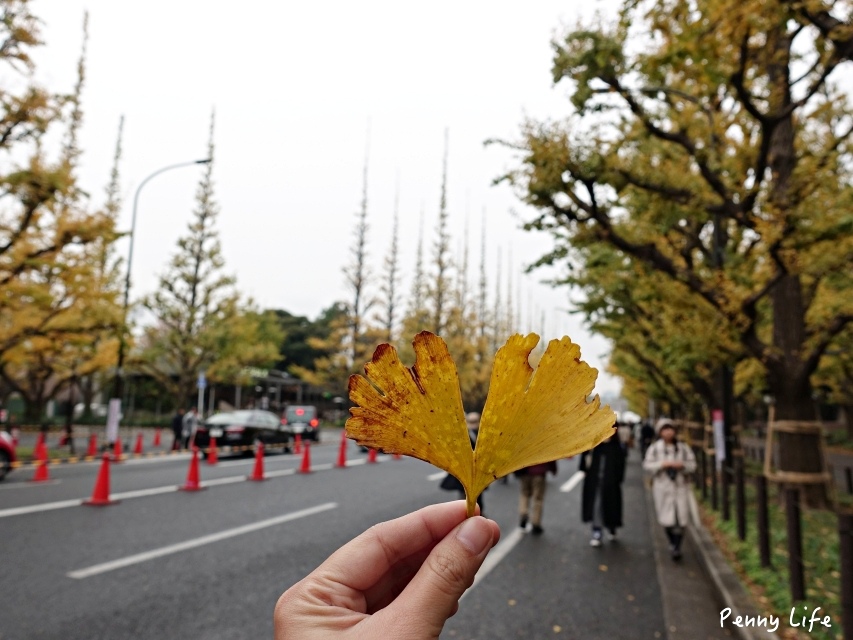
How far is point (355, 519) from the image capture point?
847 cm

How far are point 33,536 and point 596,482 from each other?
277 inches

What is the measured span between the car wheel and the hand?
13001 millimetres

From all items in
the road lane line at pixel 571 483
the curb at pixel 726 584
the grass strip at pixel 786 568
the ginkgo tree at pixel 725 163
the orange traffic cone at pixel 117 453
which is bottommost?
the road lane line at pixel 571 483

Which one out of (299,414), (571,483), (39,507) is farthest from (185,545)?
(299,414)

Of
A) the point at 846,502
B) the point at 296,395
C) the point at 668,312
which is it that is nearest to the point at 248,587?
the point at 668,312

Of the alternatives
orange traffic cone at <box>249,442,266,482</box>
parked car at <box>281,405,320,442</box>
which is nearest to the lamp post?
orange traffic cone at <box>249,442,266,482</box>

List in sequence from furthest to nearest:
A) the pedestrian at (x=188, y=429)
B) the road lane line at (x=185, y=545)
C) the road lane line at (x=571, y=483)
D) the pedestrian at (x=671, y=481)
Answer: the pedestrian at (x=188, y=429), the road lane line at (x=571, y=483), the pedestrian at (x=671, y=481), the road lane line at (x=185, y=545)

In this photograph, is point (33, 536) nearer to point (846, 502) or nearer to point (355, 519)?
point (355, 519)

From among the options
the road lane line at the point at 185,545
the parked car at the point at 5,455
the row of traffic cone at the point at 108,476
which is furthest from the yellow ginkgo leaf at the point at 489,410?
the parked car at the point at 5,455

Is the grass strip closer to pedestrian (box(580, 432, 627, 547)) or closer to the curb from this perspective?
the curb

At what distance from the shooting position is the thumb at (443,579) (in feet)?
3.34

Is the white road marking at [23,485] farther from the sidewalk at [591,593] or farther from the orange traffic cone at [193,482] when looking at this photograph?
the sidewalk at [591,593]

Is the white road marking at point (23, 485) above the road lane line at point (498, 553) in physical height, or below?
below

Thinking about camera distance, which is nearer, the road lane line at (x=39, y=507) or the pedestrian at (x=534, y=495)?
the pedestrian at (x=534, y=495)
